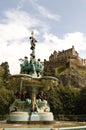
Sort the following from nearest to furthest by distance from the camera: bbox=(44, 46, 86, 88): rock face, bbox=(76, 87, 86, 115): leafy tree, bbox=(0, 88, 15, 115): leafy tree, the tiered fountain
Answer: the tiered fountain, bbox=(0, 88, 15, 115): leafy tree, bbox=(76, 87, 86, 115): leafy tree, bbox=(44, 46, 86, 88): rock face

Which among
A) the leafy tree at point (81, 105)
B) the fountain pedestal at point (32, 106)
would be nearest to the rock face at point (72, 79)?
the leafy tree at point (81, 105)

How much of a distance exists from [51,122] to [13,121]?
334 centimetres

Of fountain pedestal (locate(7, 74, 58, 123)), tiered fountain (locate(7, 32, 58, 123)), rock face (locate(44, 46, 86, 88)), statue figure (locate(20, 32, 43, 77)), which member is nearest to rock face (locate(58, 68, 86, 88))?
Answer: rock face (locate(44, 46, 86, 88))

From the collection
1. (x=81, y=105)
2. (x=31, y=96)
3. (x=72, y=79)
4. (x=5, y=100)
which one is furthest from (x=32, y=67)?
(x=72, y=79)

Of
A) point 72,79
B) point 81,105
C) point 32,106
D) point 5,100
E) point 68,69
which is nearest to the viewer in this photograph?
point 32,106

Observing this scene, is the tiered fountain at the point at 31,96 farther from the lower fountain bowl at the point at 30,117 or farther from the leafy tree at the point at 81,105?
the leafy tree at the point at 81,105

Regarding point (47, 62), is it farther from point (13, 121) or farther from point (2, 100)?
point (13, 121)

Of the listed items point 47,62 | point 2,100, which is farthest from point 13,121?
point 47,62

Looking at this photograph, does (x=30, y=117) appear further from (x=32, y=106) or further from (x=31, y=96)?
(x=31, y=96)

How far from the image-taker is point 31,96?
2841 centimetres

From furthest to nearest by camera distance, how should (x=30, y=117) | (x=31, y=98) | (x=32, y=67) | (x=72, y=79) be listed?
(x=72, y=79) → (x=32, y=67) → (x=31, y=98) → (x=30, y=117)

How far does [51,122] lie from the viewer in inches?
1062

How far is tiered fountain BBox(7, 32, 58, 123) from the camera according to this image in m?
26.8

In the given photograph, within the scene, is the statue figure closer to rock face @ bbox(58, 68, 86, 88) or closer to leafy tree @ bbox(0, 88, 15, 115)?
leafy tree @ bbox(0, 88, 15, 115)
